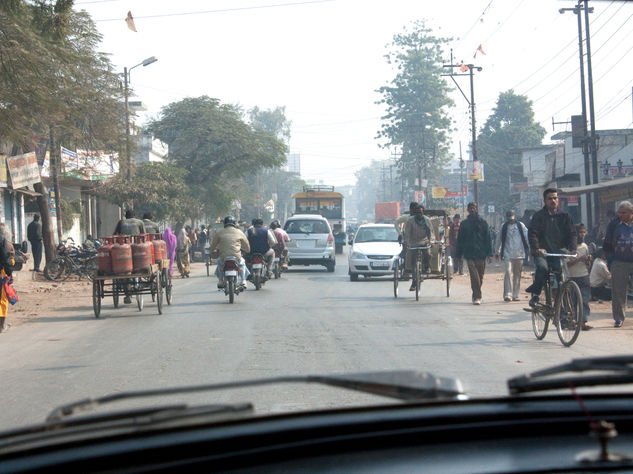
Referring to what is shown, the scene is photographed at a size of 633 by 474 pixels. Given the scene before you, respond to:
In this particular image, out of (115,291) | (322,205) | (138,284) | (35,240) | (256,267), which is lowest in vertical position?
(115,291)

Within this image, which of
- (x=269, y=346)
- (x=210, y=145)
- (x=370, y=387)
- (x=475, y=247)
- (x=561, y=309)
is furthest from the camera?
(x=210, y=145)

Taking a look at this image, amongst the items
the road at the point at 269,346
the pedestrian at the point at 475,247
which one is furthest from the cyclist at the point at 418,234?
the pedestrian at the point at 475,247

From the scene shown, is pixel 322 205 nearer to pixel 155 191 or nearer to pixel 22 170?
pixel 155 191

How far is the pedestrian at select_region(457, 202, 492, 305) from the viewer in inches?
558

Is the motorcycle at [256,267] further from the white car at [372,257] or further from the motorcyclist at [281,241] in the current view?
the white car at [372,257]

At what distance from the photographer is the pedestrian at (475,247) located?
46.5 feet

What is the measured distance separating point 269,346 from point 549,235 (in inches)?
161

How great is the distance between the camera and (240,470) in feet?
5.78

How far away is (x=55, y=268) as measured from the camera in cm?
2238

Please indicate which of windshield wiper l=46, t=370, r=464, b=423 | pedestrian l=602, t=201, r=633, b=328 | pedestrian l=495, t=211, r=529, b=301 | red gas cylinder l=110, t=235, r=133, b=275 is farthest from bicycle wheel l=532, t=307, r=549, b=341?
windshield wiper l=46, t=370, r=464, b=423

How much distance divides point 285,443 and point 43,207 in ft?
80.6

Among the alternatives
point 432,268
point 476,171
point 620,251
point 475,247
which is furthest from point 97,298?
point 476,171

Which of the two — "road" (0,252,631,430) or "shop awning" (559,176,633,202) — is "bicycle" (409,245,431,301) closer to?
"road" (0,252,631,430)

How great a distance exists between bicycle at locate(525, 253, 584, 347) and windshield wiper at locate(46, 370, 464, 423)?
23.8ft
